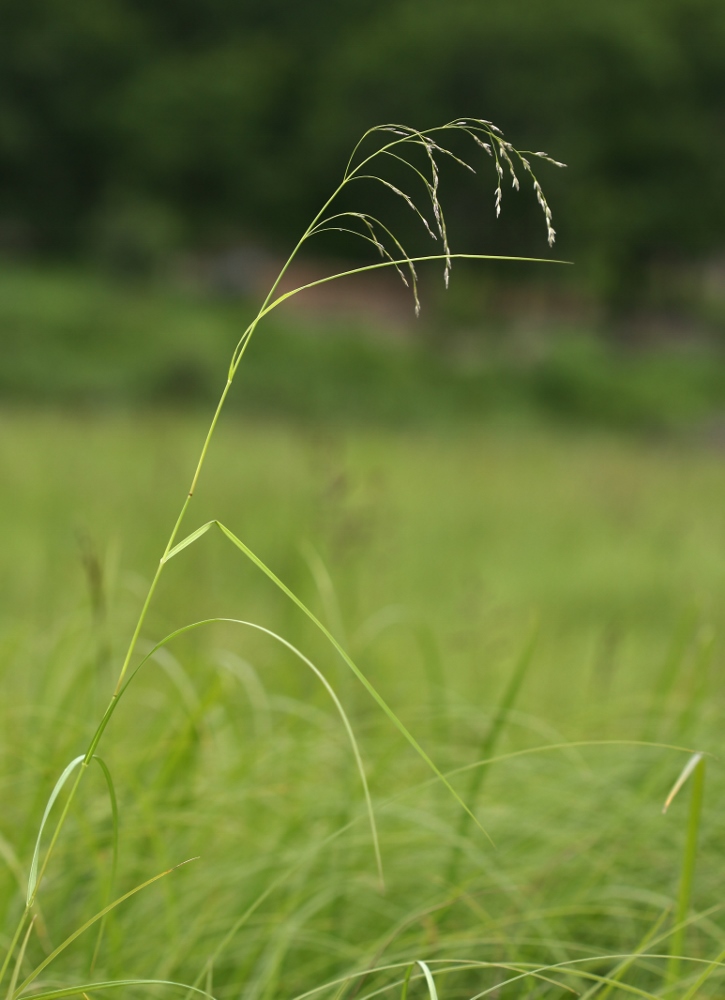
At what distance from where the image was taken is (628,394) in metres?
18.1

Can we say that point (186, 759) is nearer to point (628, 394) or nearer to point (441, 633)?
point (441, 633)

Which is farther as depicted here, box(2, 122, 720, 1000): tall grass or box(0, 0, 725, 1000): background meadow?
box(0, 0, 725, 1000): background meadow

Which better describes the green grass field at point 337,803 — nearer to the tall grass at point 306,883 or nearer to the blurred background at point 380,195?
the tall grass at point 306,883

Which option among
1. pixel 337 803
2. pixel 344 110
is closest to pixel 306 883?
pixel 337 803

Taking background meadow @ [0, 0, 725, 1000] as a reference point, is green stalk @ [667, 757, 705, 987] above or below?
above

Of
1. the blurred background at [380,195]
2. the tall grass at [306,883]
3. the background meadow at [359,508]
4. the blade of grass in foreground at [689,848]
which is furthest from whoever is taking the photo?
the blurred background at [380,195]

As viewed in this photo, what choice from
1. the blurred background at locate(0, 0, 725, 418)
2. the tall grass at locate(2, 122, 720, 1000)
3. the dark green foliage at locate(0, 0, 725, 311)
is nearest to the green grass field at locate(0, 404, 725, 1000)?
the tall grass at locate(2, 122, 720, 1000)

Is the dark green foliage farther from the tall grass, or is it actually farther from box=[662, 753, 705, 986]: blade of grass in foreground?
box=[662, 753, 705, 986]: blade of grass in foreground

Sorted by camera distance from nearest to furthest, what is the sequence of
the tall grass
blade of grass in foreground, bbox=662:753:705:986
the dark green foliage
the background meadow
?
1. blade of grass in foreground, bbox=662:753:705:986
2. the tall grass
3. the background meadow
4. the dark green foliage

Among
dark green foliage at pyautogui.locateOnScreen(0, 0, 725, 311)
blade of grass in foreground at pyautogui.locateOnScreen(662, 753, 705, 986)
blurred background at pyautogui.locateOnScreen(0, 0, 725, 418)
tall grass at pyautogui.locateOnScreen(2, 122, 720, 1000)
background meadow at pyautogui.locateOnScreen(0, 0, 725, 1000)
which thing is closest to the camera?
blade of grass in foreground at pyautogui.locateOnScreen(662, 753, 705, 986)

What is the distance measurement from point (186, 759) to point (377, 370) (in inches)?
628

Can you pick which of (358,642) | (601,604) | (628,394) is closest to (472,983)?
(358,642)

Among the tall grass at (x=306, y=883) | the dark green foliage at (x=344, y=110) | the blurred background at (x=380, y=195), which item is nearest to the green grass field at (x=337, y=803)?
the tall grass at (x=306, y=883)

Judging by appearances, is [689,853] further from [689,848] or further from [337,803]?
[337,803]
